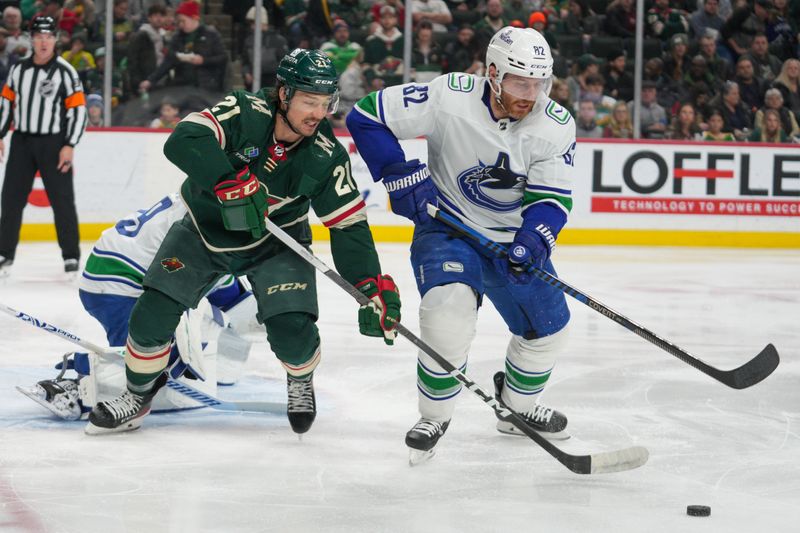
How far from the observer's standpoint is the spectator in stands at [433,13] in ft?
28.0

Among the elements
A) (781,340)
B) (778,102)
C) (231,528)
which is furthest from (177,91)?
(231,528)

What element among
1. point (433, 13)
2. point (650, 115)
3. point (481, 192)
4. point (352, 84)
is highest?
point (481, 192)

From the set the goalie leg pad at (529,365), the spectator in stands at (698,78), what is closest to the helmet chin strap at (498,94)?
the goalie leg pad at (529,365)

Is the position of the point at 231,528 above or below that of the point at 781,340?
above

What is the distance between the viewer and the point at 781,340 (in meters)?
5.14

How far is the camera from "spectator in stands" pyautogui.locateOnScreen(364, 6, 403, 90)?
8.48 meters

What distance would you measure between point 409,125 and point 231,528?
1.24 metres

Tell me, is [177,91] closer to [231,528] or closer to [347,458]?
[347,458]

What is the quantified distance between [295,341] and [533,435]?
2.29ft

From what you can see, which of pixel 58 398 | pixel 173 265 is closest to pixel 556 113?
pixel 173 265

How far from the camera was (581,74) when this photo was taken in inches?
340

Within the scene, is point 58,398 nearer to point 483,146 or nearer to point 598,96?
point 483,146

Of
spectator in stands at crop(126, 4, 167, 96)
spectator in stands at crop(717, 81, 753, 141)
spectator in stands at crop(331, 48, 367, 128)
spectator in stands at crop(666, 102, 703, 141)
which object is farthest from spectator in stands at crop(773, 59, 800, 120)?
spectator in stands at crop(126, 4, 167, 96)

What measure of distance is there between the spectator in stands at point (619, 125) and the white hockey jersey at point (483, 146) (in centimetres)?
537
